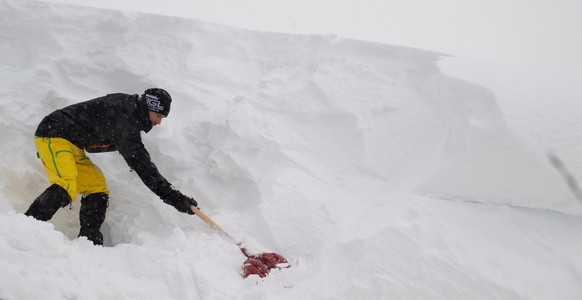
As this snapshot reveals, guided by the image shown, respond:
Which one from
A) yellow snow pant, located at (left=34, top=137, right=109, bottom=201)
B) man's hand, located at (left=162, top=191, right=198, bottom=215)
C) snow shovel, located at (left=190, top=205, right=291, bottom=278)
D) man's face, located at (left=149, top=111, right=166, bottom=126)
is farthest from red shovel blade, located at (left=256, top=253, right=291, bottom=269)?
yellow snow pant, located at (left=34, top=137, right=109, bottom=201)

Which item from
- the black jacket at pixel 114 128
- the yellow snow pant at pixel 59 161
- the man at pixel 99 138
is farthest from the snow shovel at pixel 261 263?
the yellow snow pant at pixel 59 161

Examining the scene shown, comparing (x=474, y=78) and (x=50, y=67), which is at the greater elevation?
(x=474, y=78)

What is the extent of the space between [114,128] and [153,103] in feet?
1.00

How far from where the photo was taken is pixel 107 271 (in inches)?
71.1

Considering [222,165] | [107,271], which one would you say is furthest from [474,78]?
[107,271]

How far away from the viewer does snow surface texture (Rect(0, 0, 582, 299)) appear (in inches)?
74.5

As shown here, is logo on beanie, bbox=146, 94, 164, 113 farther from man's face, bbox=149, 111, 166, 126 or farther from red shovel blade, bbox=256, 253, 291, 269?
red shovel blade, bbox=256, 253, 291, 269

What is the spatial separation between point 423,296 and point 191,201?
1.50 m

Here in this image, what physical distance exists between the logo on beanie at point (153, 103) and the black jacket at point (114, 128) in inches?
1.6

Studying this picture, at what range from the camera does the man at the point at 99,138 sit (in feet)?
7.91

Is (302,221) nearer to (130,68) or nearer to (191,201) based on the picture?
(191,201)

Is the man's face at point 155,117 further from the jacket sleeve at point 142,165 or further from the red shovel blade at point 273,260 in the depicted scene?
the red shovel blade at point 273,260

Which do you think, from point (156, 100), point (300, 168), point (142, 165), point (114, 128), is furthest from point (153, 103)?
point (300, 168)

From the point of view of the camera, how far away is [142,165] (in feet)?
8.09
